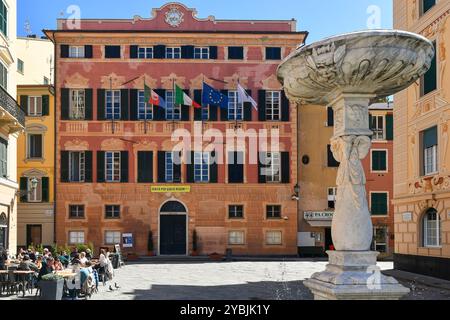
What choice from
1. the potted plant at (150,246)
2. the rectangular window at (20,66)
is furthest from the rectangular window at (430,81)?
the rectangular window at (20,66)

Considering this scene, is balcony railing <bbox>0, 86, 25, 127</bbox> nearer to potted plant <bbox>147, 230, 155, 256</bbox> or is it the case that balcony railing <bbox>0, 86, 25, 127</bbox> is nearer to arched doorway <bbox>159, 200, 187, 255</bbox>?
potted plant <bbox>147, 230, 155, 256</bbox>

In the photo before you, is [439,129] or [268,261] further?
[268,261]

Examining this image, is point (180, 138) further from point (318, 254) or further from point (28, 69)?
point (28, 69)

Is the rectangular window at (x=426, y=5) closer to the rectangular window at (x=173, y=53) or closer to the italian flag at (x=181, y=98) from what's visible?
the italian flag at (x=181, y=98)

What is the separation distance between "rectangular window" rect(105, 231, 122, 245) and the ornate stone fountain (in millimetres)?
30248

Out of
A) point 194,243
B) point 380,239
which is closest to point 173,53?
point 194,243

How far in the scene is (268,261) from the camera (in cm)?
3619

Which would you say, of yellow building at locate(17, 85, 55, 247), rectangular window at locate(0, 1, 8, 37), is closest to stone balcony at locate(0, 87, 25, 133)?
rectangular window at locate(0, 1, 8, 37)

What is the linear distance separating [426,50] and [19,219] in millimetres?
34287

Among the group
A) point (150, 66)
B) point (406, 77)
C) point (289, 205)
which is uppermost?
point (150, 66)

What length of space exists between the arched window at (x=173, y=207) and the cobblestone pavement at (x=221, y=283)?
771 centimetres

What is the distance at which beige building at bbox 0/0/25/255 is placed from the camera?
26.3m

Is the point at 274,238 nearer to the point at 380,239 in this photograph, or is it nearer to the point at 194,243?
the point at 194,243
